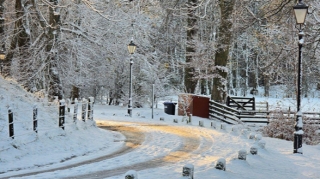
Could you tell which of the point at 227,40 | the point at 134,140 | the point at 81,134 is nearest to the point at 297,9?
the point at 134,140

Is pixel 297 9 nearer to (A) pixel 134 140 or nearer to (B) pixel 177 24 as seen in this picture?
(A) pixel 134 140

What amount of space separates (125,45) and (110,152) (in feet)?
56.6

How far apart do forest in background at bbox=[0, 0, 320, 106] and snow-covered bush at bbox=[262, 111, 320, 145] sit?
2571 mm

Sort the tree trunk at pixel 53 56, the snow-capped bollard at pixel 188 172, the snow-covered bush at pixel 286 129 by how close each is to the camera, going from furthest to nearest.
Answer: the tree trunk at pixel 53 56 → the snow-covered bush at pixel 286 129 → the snow-capped bollard at pixel 188 172

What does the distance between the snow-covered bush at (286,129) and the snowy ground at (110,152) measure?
2.27 m

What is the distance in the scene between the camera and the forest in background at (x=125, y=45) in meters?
20.0

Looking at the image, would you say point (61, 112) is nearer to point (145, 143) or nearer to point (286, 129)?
point (145, 143)

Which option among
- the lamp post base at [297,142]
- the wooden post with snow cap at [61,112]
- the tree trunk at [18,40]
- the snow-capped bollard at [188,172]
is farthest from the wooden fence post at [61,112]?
the tree trunk at [18,40]

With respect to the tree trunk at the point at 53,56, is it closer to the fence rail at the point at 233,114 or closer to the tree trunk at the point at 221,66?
the fence rail at the point at 233,114

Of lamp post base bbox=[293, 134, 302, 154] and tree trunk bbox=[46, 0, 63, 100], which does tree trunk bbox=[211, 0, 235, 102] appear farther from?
lamp post base bbox=[293, 134, 302, 154]

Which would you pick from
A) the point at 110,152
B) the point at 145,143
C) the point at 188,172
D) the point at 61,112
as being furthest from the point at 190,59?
the point at 188,172

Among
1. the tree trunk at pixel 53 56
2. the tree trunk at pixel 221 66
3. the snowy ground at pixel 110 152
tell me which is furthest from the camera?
the tree trunk at pixel 221 66

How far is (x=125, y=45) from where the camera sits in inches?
1113

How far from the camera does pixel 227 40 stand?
24156mm
